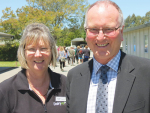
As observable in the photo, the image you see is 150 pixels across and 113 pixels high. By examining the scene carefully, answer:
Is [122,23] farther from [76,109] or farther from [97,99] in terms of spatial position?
[76,109]

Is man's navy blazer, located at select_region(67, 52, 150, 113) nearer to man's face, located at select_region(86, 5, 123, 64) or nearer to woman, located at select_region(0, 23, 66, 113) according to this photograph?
man's face, located at select_region(86, 5, 123, 64)

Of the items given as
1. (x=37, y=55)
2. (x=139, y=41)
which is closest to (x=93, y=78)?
(x=37, y=55)

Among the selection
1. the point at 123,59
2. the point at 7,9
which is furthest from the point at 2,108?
the point at 7,9

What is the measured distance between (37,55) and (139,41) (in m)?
14.2

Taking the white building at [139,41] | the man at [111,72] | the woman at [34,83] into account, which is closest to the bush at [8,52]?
the white building at [139,41]

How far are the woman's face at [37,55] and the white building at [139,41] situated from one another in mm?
11675

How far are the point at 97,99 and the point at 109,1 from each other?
3.45ft

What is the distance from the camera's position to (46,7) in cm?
3192

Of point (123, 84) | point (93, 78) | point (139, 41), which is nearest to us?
point (123, 84)

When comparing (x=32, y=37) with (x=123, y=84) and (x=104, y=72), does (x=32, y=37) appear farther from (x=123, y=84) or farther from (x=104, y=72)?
(x=123, y=84)

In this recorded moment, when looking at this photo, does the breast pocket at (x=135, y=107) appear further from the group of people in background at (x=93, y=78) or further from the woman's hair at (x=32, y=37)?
the woman's hair at (x=32, y=37)

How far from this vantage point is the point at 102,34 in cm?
172

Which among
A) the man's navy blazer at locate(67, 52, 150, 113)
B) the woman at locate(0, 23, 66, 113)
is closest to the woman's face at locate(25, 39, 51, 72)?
the woman at locate(0, 23, 66, 113)

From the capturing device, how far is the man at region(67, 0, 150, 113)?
1668 mm
